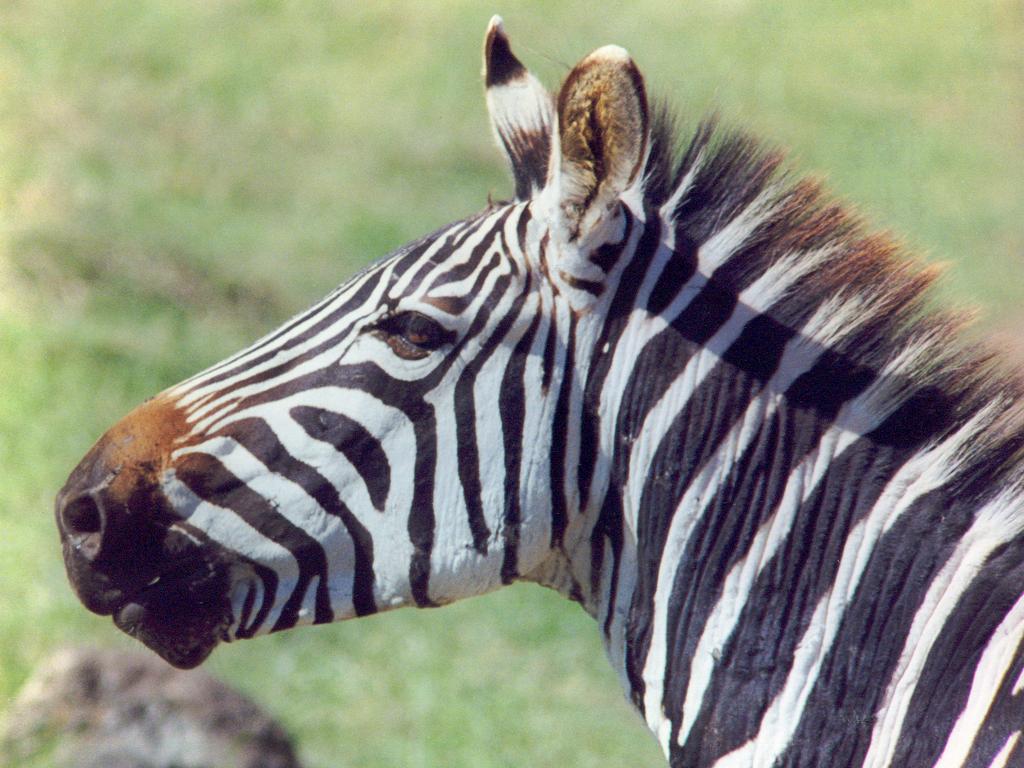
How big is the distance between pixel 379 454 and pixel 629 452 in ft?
1.66

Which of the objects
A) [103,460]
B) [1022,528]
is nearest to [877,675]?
[1022,528]

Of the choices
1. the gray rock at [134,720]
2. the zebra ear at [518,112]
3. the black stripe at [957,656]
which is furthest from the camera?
the gray rock at [134,720]

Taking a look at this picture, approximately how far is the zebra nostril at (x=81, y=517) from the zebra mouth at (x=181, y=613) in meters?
0.16

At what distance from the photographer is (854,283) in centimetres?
271

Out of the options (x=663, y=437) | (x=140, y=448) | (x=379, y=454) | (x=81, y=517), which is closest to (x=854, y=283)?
(x=663, y=437)

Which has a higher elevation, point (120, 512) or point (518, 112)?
point (518, 112)

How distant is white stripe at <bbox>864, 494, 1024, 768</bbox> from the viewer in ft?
8.24

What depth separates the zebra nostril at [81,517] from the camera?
8.84 ft

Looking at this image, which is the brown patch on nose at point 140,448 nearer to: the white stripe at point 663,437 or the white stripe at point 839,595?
the white stripe at point 663,437

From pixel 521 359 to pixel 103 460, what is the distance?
2.85ft

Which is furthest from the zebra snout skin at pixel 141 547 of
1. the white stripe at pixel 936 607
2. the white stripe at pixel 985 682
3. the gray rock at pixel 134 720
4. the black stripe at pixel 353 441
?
the gray rock at pixel 134 720

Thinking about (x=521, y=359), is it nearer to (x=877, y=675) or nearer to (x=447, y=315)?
(x=447, y=315)

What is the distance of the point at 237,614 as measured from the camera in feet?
9.14

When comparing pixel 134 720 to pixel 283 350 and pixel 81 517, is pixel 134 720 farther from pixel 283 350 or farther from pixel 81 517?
pixel 283 350
